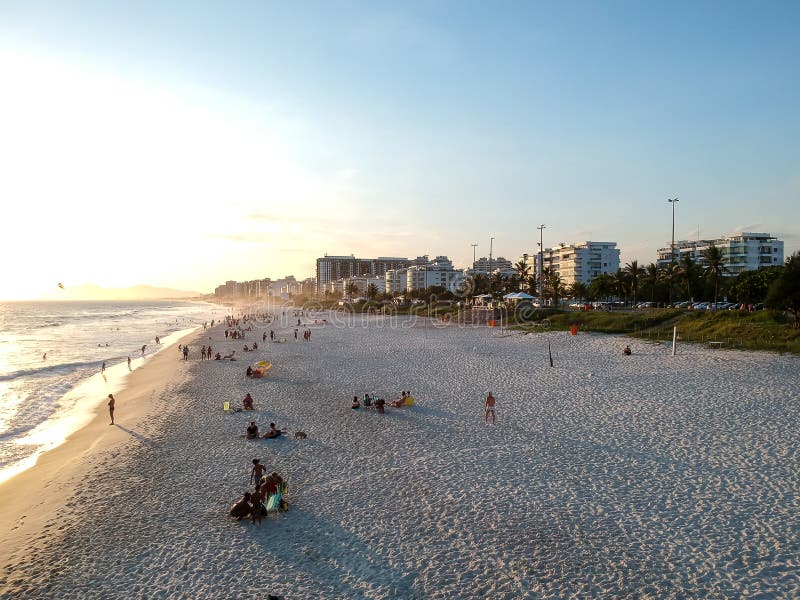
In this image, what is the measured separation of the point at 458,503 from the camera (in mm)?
9742

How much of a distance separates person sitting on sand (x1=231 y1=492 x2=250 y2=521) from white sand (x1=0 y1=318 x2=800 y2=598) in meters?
0.26

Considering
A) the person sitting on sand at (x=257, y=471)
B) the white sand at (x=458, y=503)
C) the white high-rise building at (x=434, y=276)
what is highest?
the white high-rise building at (x=434, y=276)

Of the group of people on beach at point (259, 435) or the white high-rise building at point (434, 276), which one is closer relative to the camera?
the group of people on beach at point (259, 435)

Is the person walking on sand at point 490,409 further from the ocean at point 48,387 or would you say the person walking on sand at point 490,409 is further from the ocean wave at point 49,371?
the ocean wave at point 49,371

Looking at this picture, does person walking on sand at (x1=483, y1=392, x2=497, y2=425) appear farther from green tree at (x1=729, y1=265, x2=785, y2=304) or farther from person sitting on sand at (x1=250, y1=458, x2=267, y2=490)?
green tree at (x1=729, y1=265, x2=785, y2=304)

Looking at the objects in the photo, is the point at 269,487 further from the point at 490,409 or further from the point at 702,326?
the point at 702,326

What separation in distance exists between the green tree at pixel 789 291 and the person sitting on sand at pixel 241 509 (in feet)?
112

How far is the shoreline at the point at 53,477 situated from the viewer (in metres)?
9.55

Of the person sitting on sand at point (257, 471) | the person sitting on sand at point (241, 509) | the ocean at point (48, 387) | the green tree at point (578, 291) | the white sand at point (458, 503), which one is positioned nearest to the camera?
the white sand at point (458, 503)

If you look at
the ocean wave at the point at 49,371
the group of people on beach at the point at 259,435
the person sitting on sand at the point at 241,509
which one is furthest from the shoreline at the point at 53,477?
the ocean wave at the point at 49,371

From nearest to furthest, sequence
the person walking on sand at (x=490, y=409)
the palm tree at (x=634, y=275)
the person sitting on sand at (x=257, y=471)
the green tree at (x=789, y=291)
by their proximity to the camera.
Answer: the person sitting on sand at (x=257, y=471)
the person walking on sand at (x=490, y=409)
the green tree at (x=789, y=291)
the palm tree at (x=634, y=275)

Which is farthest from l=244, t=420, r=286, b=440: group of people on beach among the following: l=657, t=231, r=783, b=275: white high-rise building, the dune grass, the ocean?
l=657, t=231, r=783, b=275: white high-rise building

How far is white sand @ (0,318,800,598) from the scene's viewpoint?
7441 mm

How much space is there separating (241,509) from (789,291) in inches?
1357
